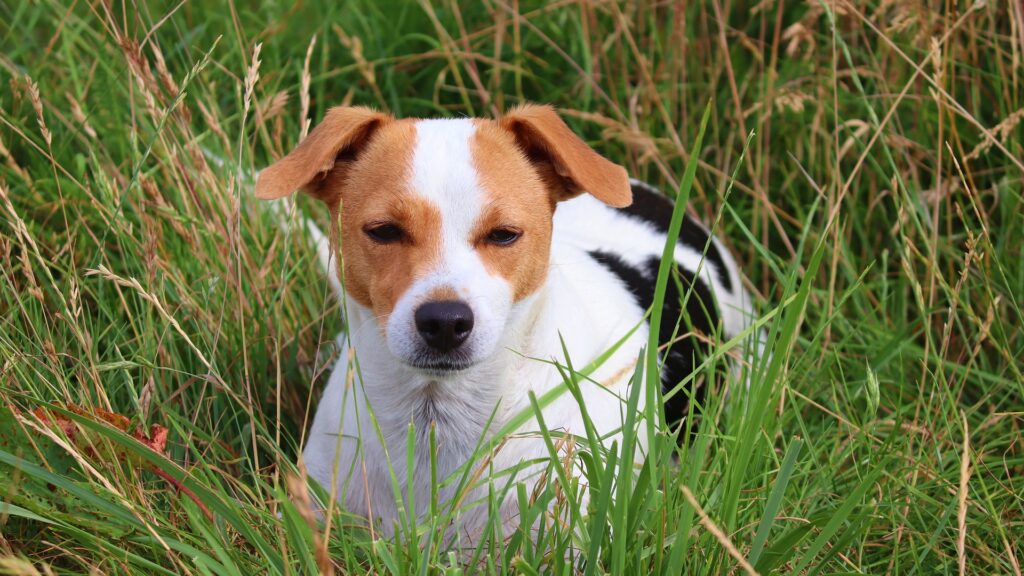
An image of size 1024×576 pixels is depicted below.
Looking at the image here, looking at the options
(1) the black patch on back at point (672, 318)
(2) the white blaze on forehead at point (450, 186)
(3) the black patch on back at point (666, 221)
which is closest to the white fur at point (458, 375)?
(2) the white blaze on forehead at point (450, 186)

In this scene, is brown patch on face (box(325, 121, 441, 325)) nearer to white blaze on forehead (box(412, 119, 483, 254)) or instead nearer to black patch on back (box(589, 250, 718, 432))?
white blaze on forehead (box(412, 119, 483, 254))

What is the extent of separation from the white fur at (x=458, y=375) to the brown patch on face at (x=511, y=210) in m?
0.03

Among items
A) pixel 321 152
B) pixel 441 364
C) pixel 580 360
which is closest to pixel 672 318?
pixel 580 360

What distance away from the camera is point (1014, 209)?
Result: 3561 mm

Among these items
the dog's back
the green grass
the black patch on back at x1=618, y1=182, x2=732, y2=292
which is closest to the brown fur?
the green grass

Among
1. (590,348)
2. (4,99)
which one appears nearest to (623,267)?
(590,348)

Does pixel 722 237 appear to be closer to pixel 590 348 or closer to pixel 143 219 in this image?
pixel 590 348

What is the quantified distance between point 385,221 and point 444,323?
33 centimetres

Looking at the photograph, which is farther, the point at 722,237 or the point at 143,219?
the point at 722,237

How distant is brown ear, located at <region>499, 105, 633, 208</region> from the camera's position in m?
2.66

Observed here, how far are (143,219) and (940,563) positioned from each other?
7.81 ft

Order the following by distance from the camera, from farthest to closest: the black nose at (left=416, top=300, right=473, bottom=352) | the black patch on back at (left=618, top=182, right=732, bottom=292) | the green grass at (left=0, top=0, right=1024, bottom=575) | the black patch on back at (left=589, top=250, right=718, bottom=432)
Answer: the black patch on back at (left=618, top=182, right=732, bottom=292)
the black patch on back at (left=589, top=250, right=718, bottom=432)
the black nose at (left=416, top=300, right=473, bottom=352)
the green grass at (left=0, top=0, right=1024, bottom=575)

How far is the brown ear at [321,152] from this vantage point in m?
2.58

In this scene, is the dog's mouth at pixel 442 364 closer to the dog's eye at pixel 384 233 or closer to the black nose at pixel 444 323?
the black nose at pixel 444 323
